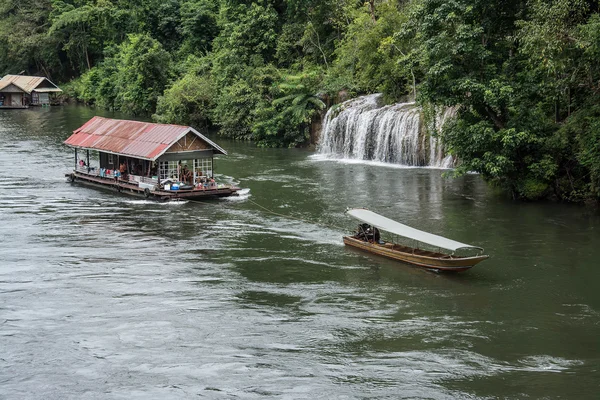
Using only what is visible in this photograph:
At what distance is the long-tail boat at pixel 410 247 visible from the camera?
29.8 meters

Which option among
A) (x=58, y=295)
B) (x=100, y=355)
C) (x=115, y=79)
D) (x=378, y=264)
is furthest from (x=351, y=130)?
(x=115, y=79)

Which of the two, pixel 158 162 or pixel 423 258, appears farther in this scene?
pixel 158 162

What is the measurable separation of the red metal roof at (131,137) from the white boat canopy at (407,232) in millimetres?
14170

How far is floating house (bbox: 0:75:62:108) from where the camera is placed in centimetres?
10244

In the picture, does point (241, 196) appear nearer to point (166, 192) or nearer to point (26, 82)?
point (166, 192)

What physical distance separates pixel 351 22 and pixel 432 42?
32.0 meters

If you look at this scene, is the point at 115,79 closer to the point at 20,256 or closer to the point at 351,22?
the point at 351,22

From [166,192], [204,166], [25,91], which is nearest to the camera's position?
[166,192]

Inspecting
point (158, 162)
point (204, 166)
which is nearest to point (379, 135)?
point (204, 166)

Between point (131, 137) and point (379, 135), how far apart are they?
17.4 meters

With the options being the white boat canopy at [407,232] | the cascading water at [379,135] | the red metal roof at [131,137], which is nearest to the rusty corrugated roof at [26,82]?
the red metal roof at [131,137]

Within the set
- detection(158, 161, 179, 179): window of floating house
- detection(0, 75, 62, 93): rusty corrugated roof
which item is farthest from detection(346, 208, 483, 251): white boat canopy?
detection(0, 75, 62, 93): rusty corrugated roof

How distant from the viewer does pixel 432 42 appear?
40438 mm

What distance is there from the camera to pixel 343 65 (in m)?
67.2
